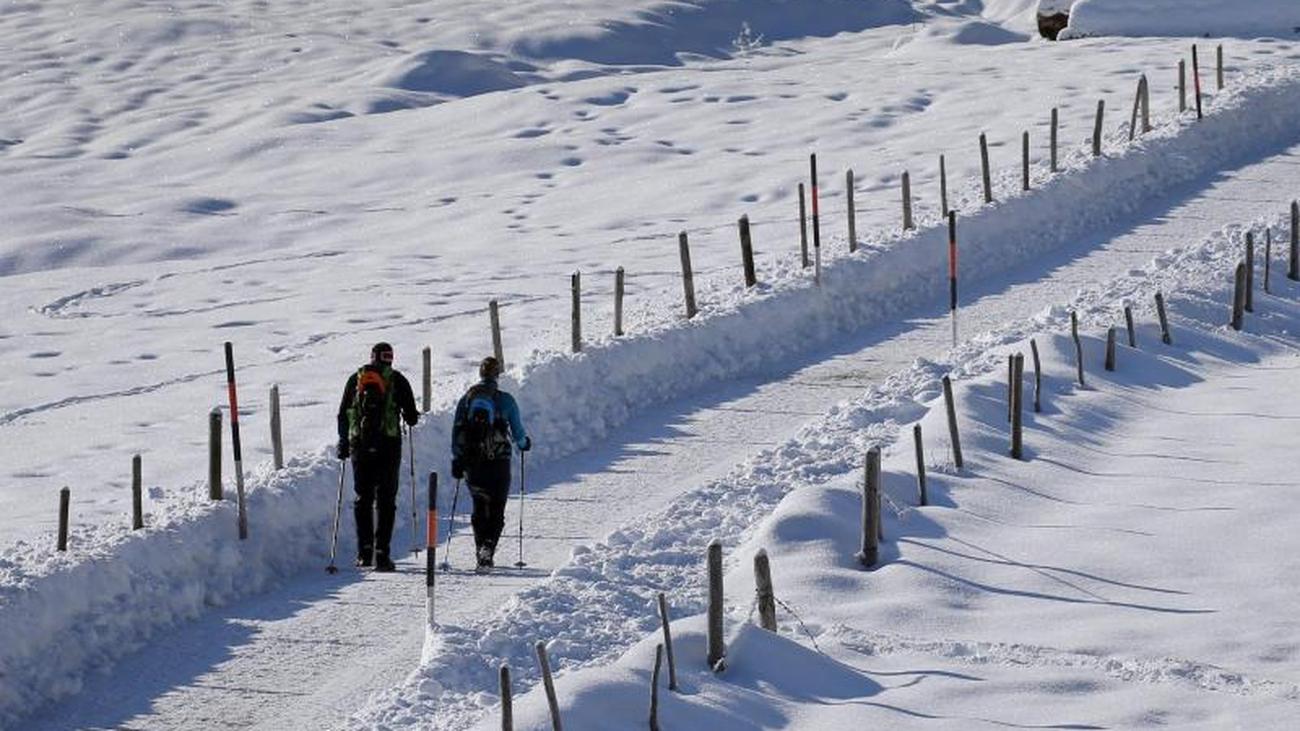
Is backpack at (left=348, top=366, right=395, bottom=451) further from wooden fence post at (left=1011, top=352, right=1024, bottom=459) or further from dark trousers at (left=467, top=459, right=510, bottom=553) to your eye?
wooden fence post at (left=1011, top=352, right=1024, bottom=459)

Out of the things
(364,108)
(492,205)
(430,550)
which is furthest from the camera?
(364,108)

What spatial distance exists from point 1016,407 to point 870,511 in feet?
11.0

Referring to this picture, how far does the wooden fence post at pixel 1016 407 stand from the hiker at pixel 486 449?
442 centimetres

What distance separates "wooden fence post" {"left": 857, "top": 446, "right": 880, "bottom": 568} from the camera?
14.2 metres

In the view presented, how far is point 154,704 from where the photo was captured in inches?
494

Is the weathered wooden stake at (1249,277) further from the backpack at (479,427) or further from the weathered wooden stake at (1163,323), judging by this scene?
the backpack at (479,427)

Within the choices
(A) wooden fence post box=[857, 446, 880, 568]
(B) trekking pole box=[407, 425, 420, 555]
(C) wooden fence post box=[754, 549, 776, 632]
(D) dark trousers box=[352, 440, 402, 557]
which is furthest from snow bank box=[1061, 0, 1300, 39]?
(C) wooden fence post box=[754, 549, 776, 632]

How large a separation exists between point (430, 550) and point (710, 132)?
34.3 metres

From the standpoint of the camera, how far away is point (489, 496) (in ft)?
49.5

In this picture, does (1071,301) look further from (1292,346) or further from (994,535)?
(994,535)

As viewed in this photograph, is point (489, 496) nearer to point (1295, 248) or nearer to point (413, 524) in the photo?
point (413, 524)

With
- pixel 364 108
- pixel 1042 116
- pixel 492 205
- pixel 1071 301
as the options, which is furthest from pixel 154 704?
pixel 364 108

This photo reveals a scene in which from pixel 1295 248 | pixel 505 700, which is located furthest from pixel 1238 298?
pixel 505 700

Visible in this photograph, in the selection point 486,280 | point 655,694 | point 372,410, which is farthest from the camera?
point 486,280
